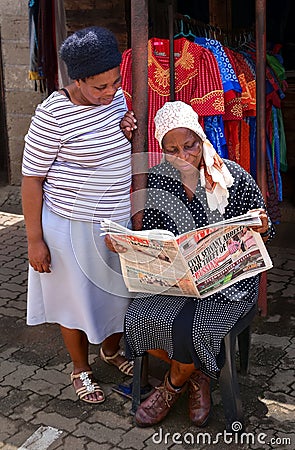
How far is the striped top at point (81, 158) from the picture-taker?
2.95 meters

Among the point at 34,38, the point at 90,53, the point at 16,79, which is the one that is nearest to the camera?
the point at 90,53

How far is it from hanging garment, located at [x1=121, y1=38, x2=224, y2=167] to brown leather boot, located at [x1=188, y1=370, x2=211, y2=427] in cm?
139

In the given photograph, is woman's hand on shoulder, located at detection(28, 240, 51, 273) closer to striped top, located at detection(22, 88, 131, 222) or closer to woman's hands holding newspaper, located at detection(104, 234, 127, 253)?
striped top, located at detection(22, 88, 131, 222)

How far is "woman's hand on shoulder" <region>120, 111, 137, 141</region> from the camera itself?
3.05 meters

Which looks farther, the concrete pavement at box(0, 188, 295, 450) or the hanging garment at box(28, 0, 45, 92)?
the hanging garment at box(28, 0, 45, 92)

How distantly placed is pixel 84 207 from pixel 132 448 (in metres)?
1.12

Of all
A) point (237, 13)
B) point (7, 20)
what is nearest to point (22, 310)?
point (237, 13)

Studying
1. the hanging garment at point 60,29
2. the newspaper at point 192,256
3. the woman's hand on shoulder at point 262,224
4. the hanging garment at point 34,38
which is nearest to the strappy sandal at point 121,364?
the newspaper at point 192,256

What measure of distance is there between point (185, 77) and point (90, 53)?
53.0 inches

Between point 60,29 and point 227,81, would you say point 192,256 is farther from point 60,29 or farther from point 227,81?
point 60,29

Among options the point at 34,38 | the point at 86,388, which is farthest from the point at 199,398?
the point at 34,38

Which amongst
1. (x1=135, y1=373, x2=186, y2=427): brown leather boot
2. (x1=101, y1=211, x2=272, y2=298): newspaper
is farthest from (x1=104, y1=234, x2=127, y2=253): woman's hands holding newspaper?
(x1=135, y1=373, x2=186, y2=427): brown leather boot

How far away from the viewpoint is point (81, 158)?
118 inches

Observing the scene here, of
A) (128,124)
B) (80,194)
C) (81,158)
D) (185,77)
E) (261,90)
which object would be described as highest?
(185,77)
